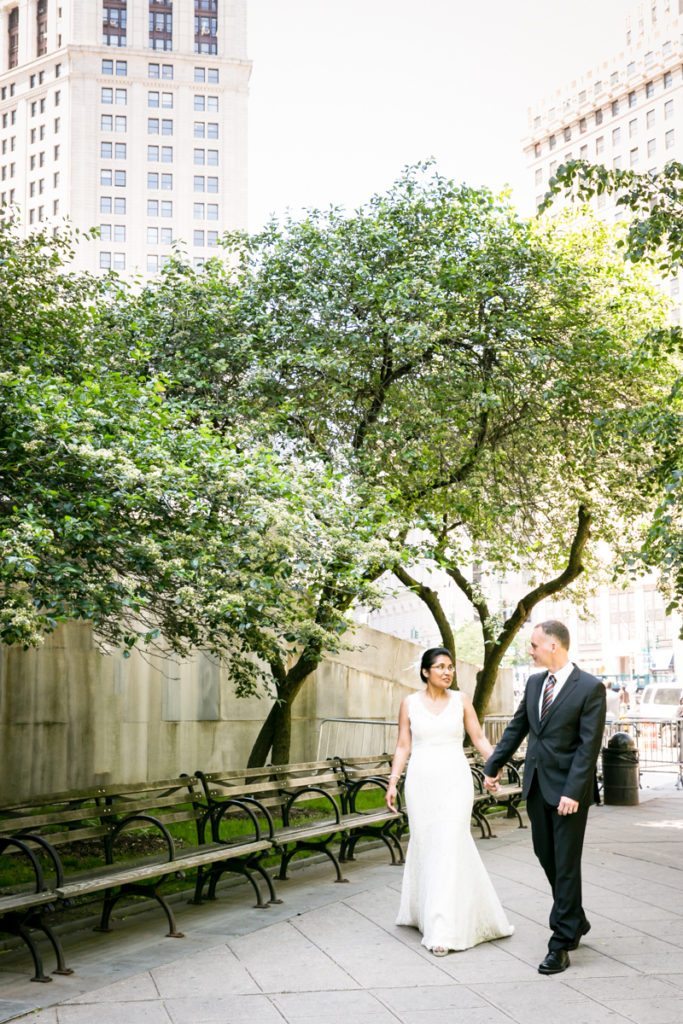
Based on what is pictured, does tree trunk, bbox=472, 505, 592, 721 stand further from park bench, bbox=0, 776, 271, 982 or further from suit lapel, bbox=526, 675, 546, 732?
suit lapel, bbox=526, 675, 546, 732

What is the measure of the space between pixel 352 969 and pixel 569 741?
1.80 meters

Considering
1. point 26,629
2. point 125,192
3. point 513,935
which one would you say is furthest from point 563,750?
point 125,192

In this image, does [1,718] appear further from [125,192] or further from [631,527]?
[125,192]

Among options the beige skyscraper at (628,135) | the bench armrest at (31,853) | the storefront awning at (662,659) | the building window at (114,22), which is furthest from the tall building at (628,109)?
the bench armrest at (31,853)

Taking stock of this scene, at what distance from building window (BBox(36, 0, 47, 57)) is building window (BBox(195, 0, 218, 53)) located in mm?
16795

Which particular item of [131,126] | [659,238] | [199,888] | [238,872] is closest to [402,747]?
[238,872]

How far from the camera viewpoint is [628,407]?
51.3 ft

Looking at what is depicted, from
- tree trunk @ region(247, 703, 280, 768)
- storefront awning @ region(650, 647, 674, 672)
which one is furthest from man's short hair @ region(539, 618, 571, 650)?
storefront awning @ region(650, 647, 674, 672)

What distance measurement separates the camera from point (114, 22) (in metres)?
119

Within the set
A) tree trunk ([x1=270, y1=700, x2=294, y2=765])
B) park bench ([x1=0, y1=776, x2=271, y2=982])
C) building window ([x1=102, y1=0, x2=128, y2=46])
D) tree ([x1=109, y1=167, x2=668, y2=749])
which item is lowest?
park bench ([x1=0, y1=776, x2=271, y2=982])

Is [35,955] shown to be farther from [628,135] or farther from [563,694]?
[628,135]

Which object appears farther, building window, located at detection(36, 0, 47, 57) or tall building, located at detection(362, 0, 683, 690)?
building window, located at detection(36, 0, 47, 57)

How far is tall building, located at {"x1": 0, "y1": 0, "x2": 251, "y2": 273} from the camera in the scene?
109 metres

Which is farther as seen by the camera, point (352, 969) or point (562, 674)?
point (562, 674)
